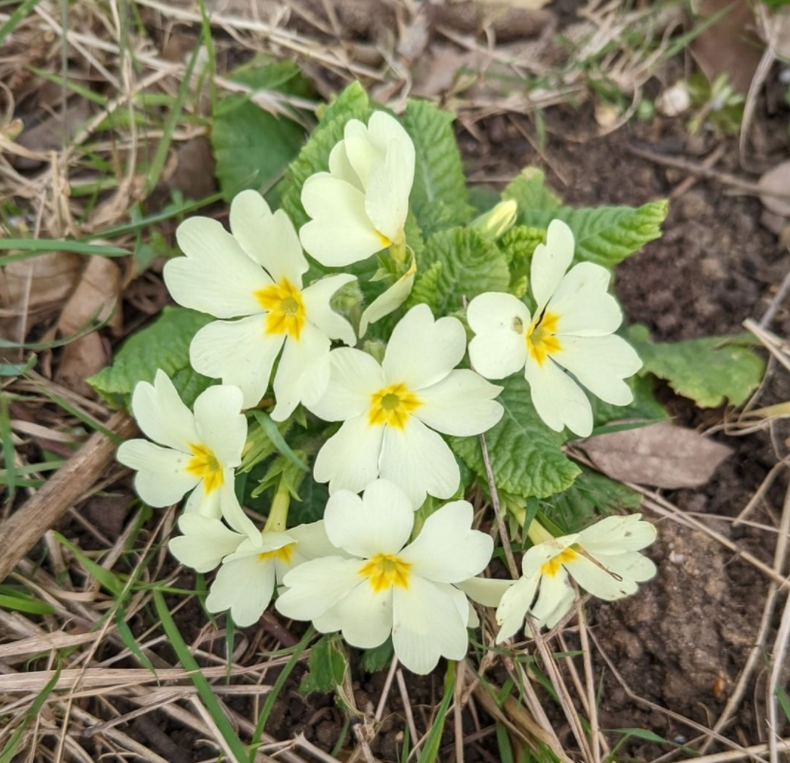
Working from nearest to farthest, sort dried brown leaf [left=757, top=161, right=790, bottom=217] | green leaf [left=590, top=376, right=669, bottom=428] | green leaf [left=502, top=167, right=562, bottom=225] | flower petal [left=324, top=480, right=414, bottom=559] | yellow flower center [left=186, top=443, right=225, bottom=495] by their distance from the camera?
flower petal [left=324, top=480, right=414, bottom=559], yellow flower center [left=186, top=443, right=225, bottom=495], green leaf [left=590, top=376, right=669, bottom=428], green leaf [left=502, top=167, right=562, bottom=225], dried brown leaf [left=757, top=161, right=790, bottom=217]

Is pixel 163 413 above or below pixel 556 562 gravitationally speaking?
above

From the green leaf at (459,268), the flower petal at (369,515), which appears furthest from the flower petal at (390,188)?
the flower petal at (369,515)

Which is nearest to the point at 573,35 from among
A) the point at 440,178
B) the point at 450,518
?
the point at 440,178

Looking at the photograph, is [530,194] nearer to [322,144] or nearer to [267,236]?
[322,144]

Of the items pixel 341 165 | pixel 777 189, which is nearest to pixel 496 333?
pixel 341 165

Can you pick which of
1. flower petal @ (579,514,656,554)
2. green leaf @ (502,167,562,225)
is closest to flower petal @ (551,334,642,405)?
flower petal @ (579,514,656,554)

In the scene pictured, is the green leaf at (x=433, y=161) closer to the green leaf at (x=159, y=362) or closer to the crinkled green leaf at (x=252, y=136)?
the crinkled green leaf at (x=252, y=136)

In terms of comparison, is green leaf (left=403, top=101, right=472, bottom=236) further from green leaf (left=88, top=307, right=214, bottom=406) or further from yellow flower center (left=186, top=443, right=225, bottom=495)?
yellow flower center (left=186, top=443, right=225, bottom=495)

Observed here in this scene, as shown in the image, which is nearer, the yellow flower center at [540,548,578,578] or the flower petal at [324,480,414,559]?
the flower petal at [324,480,414,559]
